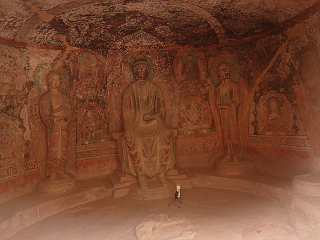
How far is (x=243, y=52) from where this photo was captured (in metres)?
5.31

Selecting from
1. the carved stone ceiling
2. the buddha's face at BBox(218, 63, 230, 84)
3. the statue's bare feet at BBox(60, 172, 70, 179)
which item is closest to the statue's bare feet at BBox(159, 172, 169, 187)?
the statue's bare feet at BBox(60, 172, 70, 179)

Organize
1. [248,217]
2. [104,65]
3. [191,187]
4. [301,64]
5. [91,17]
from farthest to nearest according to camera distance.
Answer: [104,65] → [191,187] → [301,64] → [91,17] → [248,217]

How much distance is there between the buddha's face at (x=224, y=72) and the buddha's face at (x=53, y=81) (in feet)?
10.5

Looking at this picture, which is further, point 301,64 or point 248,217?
point 301,64

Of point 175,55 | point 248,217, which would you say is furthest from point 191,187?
point 175,55

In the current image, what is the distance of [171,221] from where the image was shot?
3547 millimetres

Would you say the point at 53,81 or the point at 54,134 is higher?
the point at 53,81

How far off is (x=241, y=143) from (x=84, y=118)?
3.43 metres

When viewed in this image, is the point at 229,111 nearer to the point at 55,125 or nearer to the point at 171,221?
the point at 171,221

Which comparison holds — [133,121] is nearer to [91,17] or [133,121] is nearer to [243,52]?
[91,17]

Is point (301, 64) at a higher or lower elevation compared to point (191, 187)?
higher

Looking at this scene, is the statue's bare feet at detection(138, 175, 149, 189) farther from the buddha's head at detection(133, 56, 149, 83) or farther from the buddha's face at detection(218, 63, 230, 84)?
the buddha's face at detection(218, 63, 230, 84)

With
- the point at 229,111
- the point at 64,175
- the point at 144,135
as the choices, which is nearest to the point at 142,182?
the point at 144,135

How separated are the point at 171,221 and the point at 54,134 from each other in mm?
2588
